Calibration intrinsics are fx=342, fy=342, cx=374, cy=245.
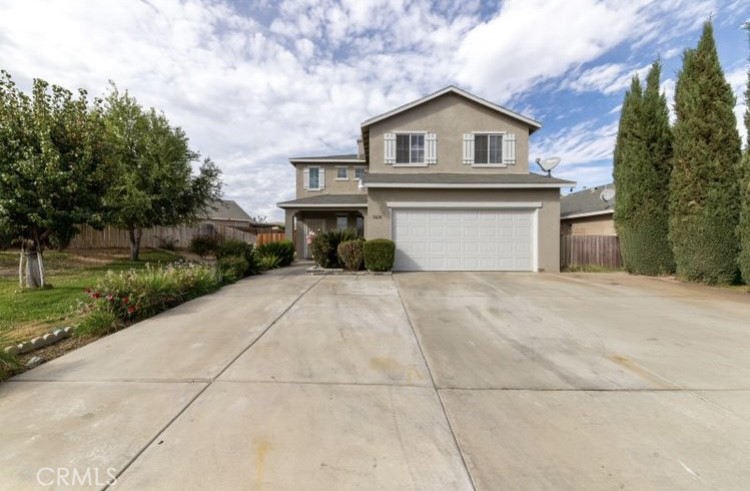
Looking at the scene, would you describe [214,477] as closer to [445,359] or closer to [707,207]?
[445,359]

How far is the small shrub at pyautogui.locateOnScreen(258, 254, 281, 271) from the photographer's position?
41.6 ft

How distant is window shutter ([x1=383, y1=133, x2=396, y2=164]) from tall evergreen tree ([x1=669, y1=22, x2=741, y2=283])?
30.1 feet

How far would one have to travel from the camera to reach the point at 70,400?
311 centimetres

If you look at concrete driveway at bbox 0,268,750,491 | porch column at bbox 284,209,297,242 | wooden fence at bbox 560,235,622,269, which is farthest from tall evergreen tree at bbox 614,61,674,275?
porch column at bbox 284,209,297,242

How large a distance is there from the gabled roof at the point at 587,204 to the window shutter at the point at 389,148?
954 centimetres

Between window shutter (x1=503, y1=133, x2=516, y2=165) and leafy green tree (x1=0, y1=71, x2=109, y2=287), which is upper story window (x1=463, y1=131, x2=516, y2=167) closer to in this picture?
window shutter (x1=503, y1=133, x2=516, y2=165)

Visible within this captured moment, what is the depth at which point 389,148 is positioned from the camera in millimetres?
14203

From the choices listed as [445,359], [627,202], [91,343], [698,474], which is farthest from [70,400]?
[627,202]

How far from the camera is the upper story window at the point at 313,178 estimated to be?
2175 cm

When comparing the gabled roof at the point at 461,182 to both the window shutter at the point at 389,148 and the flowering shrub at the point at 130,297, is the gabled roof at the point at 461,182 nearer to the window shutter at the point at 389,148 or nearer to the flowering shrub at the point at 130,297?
the window shutter at the point at 389,148

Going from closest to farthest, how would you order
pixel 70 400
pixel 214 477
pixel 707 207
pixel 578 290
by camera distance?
pixel 214 477 → pixel 70 400 → pixel 578 290 → pixel 707 207

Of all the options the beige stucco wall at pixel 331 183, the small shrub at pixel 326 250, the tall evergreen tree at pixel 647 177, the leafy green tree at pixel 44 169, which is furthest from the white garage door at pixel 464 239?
the beige stucco wall at pixel 331 183

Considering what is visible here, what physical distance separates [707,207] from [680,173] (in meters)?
1.27

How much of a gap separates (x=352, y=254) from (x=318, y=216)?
8.07 meters
